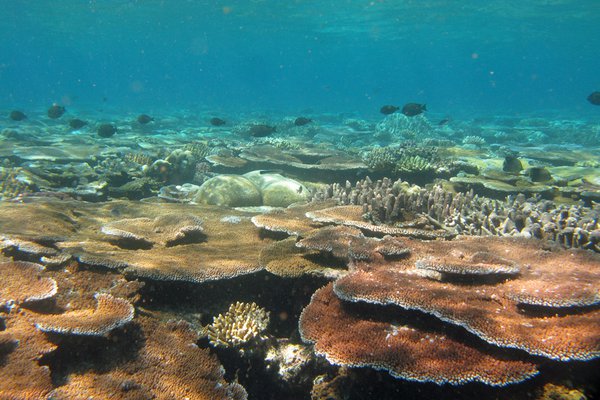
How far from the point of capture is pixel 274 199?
8984mm

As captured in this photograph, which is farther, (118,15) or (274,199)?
(118,15)

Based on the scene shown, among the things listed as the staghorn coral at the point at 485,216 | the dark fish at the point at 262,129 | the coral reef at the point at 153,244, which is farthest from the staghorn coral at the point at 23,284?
the dark fish at the point at 262,129

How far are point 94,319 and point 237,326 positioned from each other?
1.36 m

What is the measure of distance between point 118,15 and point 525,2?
5387 centimetres

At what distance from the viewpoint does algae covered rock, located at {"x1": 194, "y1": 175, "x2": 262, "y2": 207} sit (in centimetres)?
862

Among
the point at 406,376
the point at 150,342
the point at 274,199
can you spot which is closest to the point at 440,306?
the point at 406,376

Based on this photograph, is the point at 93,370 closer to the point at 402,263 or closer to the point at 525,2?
the point at 402,263

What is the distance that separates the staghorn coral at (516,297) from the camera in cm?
258

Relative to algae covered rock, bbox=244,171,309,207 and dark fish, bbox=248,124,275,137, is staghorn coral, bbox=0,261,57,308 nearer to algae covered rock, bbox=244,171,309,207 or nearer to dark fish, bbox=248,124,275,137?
algae covered rock, bbox=244,171,309,207

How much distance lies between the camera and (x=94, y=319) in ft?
10.6

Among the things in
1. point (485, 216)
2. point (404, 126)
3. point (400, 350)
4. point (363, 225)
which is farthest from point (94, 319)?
point (404, 126)

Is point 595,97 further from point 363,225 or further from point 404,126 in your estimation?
point 363,225

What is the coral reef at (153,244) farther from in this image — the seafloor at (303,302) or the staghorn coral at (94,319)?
the staghorn coral at (94,319)

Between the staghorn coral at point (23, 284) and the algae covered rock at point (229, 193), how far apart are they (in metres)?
4.83
